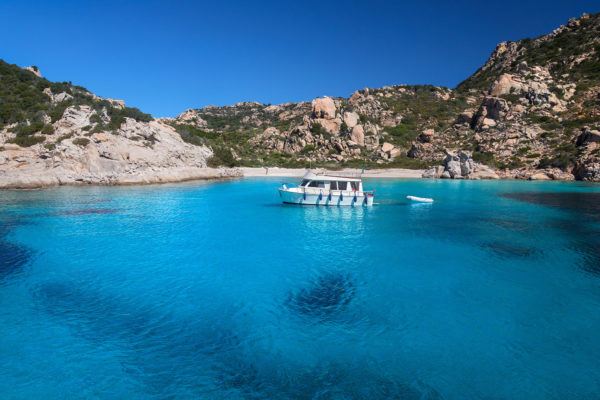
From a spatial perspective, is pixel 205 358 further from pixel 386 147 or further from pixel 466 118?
pixel 466 118

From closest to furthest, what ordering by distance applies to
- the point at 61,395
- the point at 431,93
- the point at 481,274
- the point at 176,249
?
the point at 61,395, the point at 481,274, the point at 176,249, the point at 431,93

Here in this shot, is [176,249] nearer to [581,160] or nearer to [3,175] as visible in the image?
[3,175]

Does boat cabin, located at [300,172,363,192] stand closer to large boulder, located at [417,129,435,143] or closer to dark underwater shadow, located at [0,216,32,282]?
dark underwater shadow, located at [0,216,32,282]

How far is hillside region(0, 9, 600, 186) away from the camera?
178ft

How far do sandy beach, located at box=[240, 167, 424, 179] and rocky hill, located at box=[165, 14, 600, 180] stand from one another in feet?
19.4

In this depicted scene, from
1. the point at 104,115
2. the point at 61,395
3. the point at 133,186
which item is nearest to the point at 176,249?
the point at 61,395

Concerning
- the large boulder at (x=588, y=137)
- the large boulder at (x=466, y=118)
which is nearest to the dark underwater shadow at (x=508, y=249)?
the large boulder at (x=588, y=137)

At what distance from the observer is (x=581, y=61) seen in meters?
103

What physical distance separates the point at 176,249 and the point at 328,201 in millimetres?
18676

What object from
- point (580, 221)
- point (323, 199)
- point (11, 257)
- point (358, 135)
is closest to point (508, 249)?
point (580, 221)

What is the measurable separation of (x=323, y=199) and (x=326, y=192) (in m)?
0.88

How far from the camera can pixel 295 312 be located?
11766 mm

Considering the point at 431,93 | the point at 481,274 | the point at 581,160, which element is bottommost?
the point at 481,274

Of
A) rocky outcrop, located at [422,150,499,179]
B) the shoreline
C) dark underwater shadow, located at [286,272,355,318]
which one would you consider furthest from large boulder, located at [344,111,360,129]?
dark underwater shadow, located at [286,272,355,318]
